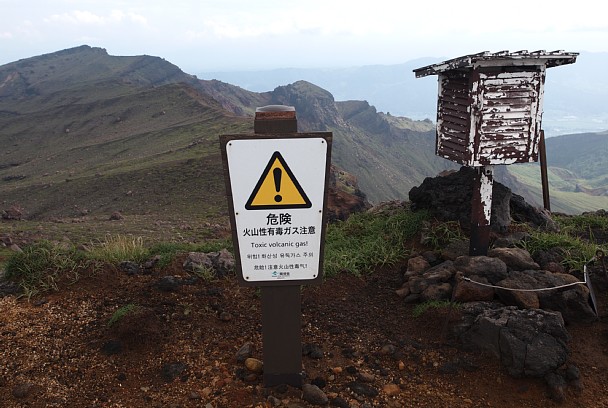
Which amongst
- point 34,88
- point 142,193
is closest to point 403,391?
point 142,193

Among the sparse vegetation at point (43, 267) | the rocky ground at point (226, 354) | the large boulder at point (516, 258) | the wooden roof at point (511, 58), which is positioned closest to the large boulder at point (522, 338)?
the rocky ground at point (226, 354)

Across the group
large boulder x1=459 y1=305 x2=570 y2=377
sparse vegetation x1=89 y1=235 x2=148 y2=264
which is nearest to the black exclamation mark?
large boulder x1=459 y1=305 x2=570 y2=377

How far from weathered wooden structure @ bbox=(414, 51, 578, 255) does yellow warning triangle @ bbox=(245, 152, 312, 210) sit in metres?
3.30

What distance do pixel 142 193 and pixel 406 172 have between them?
249 ft

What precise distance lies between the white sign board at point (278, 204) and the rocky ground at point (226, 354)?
3.75 feet

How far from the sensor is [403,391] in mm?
4219

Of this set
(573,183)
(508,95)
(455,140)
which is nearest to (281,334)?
(455,140)

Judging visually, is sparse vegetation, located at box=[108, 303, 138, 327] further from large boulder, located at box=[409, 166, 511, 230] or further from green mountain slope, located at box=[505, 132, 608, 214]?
green mountain slope, located at box=[505, 132, 608, 214]

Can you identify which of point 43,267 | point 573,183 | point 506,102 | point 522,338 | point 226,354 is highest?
point 506,102

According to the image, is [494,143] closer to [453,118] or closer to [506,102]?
[506,102]

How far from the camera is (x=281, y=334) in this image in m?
3.92

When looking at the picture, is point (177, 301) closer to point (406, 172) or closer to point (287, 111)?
point (287, 111)

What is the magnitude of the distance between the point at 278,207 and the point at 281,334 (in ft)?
3.58

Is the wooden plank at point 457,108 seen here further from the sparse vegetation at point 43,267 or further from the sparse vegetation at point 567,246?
the sparse vegetation at point 43,267
